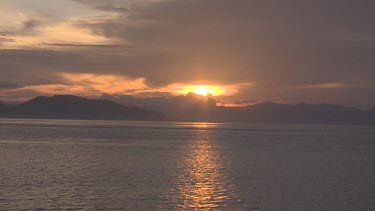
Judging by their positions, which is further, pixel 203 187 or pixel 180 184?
pixel 180 184

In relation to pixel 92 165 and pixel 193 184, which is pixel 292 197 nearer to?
pixel 193 184

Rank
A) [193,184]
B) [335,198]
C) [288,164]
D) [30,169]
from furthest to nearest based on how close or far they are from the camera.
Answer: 1. [288,164]
2. [30,169]
3. [193,184]
4. [335,198]

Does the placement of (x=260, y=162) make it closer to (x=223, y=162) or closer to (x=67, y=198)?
(x=223, y=162)

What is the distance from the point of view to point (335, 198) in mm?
40125

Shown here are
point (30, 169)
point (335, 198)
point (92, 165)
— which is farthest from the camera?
point (92, 165)

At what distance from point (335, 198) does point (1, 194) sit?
2672cm

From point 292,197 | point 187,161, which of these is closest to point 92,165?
point 187,161

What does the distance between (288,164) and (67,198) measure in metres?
40.1

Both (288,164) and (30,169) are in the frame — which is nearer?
(30,169)

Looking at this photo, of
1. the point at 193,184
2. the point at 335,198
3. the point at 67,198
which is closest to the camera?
the point at 67,198

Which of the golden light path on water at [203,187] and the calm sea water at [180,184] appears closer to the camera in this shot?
the calm sea water at [180,184]

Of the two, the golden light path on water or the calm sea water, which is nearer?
the calm sea water

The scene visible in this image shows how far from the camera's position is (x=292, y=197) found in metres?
40.4

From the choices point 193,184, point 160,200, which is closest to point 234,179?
point 193,184
